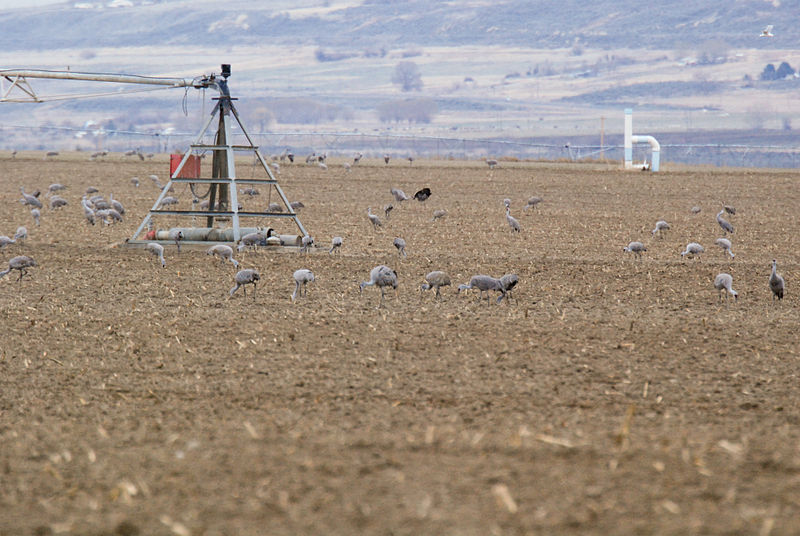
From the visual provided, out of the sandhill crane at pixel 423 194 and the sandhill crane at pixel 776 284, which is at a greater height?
the sandhill crane at pixel 423 194

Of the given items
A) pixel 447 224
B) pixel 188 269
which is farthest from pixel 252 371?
pixel 447 224

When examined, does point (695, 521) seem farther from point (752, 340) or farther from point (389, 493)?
point (752, 340)

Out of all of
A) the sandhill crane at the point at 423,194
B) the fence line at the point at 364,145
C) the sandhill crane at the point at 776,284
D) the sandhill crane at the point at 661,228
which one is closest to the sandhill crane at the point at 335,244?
the sandhill crane at the point at 661,228

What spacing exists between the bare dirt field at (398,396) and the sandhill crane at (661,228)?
1875 millimetres

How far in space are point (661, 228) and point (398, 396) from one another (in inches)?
552

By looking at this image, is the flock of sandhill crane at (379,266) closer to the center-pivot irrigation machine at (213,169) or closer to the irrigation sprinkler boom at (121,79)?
the center-pivot irrigation machine at (213,169)

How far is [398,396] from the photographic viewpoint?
9.35m

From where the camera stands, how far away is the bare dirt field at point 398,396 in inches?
255

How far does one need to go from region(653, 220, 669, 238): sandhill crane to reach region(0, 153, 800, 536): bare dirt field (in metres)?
1.88

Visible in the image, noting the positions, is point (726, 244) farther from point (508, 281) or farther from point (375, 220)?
point (375, 220)

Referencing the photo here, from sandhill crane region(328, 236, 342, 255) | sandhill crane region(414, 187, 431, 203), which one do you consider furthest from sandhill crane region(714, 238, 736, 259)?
sandhill crane region(414, 187, 431, 203)

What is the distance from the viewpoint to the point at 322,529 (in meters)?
6.16

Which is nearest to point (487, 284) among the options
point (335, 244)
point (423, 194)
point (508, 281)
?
point (508, 281)

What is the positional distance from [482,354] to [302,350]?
1836 millimetres
